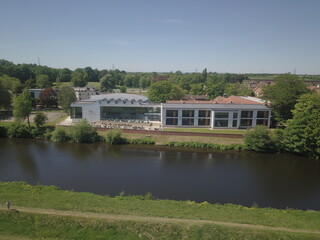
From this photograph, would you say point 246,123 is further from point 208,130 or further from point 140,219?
point 140,219

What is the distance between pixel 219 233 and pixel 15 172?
22474 mm

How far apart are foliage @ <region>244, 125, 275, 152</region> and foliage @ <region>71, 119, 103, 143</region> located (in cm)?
2346

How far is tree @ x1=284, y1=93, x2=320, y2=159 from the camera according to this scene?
30922mm

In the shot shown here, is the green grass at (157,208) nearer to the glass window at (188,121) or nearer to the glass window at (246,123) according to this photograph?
the glass window at (188,121)

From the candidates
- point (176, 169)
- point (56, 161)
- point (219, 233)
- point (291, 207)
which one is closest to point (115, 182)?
point (176, 169)

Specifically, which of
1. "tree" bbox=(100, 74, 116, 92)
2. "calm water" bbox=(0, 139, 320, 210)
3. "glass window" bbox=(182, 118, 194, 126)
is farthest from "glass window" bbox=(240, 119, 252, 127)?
"tree" bbox=(100, 74, 116, 92)

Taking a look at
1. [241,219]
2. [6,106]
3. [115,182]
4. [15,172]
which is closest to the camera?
[241,219]

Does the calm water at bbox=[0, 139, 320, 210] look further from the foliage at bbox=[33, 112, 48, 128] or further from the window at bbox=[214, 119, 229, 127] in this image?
the window at bbox=[214, 119, 229, 127]

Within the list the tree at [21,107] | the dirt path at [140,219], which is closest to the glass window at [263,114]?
the dirt path at [140,219]

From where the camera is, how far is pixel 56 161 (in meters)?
29.6

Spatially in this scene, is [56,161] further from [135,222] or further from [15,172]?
[135,222]

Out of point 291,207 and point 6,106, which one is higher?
point 6,106

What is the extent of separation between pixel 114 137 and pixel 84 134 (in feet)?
16.3

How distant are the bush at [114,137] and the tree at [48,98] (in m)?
27.9
